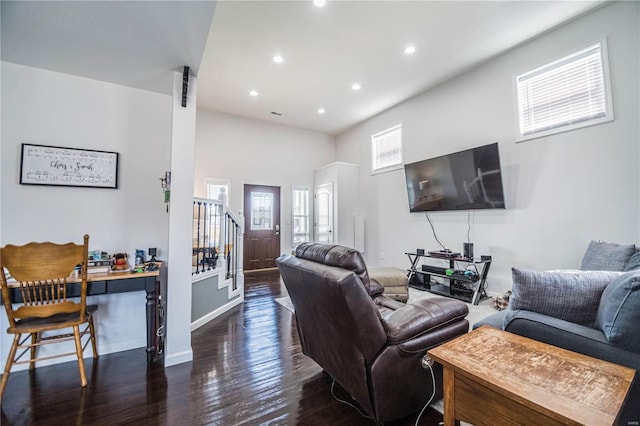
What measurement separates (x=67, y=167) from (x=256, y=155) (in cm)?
437

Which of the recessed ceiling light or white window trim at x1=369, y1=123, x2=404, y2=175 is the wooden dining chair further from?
white window trim at x1=369, y1=123, x2=404, y2=175

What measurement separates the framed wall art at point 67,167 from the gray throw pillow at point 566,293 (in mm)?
3598

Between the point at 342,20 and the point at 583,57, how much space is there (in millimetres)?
3109

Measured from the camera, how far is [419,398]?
1.59 meters

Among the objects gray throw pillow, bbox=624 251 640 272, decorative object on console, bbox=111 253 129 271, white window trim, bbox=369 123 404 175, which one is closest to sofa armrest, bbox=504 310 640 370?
gray throw pillow, bbox=624 251 640 272

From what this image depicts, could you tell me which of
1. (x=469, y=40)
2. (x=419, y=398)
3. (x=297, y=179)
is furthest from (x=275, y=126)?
(x=419, y=398)

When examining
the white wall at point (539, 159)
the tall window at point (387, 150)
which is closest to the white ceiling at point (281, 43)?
the white wall at point (539, 159)

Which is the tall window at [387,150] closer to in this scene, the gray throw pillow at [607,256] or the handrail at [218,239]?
the gray throw pillow at [607,256]

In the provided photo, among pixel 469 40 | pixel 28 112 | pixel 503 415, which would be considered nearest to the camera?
pixel 503 415

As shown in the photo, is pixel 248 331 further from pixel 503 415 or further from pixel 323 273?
pixel 503 415

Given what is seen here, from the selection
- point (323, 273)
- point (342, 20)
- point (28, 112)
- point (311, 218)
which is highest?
point (342, 20)

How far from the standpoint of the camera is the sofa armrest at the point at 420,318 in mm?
1464

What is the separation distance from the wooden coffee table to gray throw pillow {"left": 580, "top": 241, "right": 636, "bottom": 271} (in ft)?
7.53

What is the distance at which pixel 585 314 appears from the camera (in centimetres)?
137
